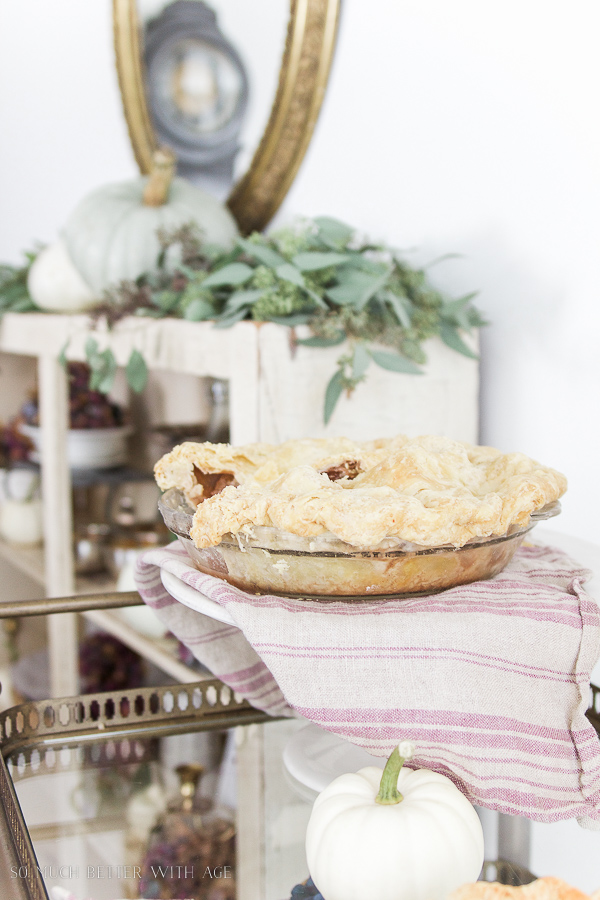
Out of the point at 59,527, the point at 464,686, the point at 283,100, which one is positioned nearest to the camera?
→ the point at 464,686

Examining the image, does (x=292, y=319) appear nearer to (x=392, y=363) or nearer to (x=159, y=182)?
(x=392, y=363)

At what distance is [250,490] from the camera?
554 millimetres

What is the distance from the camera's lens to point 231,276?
953 mm

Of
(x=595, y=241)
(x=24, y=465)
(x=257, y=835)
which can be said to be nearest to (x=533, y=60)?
(x=595, y=241)

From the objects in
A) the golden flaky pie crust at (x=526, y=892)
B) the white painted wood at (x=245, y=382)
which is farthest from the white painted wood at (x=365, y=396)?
the golden flaky pie crust at (x=526, y=892)

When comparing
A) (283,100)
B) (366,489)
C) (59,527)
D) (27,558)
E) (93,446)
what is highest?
(283,100)

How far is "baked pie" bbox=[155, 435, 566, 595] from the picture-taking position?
0.49 metres

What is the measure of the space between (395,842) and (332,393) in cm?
56

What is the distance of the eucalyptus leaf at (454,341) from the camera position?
36.9 inches

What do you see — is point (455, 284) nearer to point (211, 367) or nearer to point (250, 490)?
point (211, 367)

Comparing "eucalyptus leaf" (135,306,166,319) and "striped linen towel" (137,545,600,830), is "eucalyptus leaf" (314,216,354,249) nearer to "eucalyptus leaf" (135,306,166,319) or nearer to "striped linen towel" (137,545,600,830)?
"eucalyptus leaf" (135,306,166,319)

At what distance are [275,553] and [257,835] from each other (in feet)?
0.62

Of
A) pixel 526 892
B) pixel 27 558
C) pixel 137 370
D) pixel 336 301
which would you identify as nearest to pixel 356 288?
pixel 336 301

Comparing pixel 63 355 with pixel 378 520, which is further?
pixel 63 355
